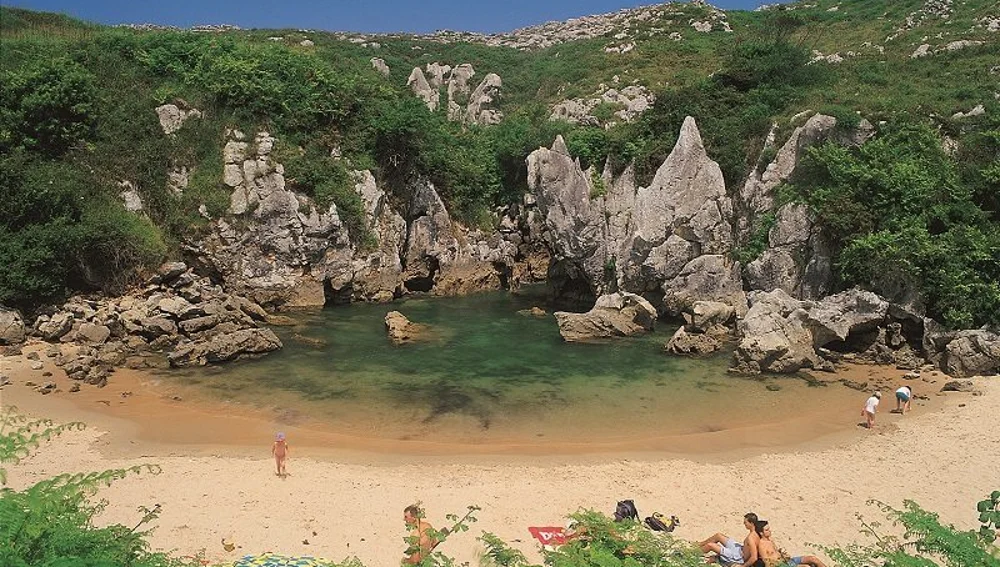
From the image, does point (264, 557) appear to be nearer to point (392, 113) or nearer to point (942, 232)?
point (942, 232)

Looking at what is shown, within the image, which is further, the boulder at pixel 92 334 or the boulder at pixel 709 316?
the boulder at pixel 709 316

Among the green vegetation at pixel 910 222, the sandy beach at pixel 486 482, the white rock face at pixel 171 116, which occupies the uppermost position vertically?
the white rock face at pixel 171 116

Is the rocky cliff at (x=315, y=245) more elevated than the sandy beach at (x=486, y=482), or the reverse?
the rocky cliff at (x=315, y=245)

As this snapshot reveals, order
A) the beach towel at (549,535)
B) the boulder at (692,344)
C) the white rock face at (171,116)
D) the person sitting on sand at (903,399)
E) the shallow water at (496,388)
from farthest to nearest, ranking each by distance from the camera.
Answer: the white rock face at (171,116) < the boulder at (692,344) < the person sitting on sand at (903,399) < the shallow water at (496,388) < the beach towel at (549,535)

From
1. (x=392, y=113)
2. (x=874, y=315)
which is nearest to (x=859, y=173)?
(x=874, y=315)

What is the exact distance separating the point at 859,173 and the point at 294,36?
195 ft

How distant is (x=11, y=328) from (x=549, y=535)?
2258 cm

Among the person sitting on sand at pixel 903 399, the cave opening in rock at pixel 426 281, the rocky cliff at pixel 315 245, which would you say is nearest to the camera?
the person sitting on sand at pixel 903 399

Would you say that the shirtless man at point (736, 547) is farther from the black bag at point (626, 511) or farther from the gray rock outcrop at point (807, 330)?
the gray rock outcrop at point (807, 330)

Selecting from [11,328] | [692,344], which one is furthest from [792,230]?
[11,328]

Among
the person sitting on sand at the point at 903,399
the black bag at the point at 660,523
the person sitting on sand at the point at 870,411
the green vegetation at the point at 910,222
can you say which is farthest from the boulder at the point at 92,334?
the green vegetation at the point at 910,222

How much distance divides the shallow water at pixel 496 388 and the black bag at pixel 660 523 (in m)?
4.68

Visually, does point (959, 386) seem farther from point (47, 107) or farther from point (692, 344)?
point (47, 107)

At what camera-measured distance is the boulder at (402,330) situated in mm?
26291
